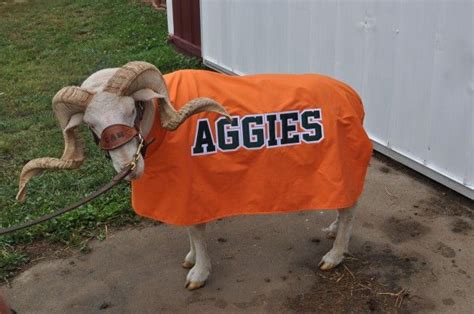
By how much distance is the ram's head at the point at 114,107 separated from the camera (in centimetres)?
317

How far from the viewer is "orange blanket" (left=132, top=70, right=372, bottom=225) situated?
149 inches

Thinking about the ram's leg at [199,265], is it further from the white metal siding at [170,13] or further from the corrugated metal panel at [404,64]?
the white metal siding at [170,13]

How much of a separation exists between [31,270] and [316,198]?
2.20 m

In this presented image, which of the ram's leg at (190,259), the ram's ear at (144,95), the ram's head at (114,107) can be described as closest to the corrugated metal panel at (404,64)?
the ram's leg at (190,259)

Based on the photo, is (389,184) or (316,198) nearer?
(316,198)

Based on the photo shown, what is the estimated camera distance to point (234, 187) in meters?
3.92

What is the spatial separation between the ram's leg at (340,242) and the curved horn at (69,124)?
189 centimetres

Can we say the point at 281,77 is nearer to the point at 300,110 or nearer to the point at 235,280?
the point at 300,110

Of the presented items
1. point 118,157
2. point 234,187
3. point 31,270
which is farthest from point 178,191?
point 31,270

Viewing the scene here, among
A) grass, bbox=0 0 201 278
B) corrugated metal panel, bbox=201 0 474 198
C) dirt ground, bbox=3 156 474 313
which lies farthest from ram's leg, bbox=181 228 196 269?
corrugated metal panel, bbox=201 0 474 198

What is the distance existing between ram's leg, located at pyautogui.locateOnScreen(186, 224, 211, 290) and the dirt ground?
0.07 meters

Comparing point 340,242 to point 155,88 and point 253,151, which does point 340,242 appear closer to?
point 253,151

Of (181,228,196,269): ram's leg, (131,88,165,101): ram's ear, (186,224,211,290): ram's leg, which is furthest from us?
(181,228,196,269): ram's leg

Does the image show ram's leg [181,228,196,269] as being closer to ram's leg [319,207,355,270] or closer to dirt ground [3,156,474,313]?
dirt ground [3,156,474,313]
